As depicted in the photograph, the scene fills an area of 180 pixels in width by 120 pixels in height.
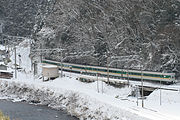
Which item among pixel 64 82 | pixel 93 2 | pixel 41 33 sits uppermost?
pixel 93 2

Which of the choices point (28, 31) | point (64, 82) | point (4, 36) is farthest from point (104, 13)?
point (4, 36)

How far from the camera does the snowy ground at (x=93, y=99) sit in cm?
2330

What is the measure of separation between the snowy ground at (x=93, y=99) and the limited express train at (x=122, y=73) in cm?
135

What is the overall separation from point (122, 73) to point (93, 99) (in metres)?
8.98

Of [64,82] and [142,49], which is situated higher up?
A: [142,49]

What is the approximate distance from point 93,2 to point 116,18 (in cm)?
598

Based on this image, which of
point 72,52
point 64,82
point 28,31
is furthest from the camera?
point 28,31

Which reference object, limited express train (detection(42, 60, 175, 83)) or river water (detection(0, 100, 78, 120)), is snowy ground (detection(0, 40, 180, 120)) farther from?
limited express train (detection(42, 60, 175, 83))

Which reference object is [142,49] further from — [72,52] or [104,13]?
[72,52]

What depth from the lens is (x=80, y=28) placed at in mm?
47969

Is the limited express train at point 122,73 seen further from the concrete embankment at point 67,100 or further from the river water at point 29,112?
the river water at point 29,112

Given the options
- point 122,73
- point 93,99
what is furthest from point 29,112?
point 122,73

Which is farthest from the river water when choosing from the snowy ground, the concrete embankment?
the snowy ground

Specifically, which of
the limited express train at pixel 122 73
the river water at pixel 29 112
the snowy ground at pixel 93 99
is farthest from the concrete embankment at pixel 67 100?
the limited express train at pixel 122 73
